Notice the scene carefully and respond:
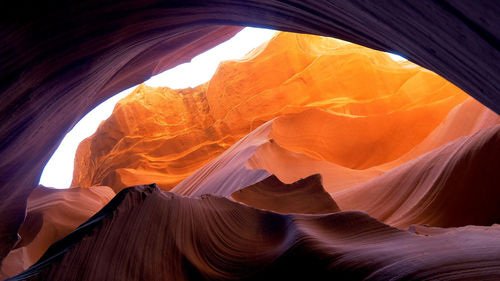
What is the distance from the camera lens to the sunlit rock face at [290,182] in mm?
1843

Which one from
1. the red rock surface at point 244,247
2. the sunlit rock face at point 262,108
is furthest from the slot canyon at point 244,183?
the sunlit rock face at point 262,108

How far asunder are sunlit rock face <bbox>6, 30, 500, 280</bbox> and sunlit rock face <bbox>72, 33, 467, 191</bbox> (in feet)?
0.14

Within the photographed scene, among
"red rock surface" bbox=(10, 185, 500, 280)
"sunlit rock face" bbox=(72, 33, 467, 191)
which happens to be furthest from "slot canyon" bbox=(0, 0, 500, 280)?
"sunlit rock face" bbox=(72, 33, 467, 191)

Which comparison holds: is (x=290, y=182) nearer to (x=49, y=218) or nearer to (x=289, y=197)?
(x=289, y=197)

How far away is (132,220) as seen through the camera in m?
2.14

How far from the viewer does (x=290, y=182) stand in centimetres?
629

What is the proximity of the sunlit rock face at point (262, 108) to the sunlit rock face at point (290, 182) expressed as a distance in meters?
0.04

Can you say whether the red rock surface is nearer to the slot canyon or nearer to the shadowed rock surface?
the slot canyon

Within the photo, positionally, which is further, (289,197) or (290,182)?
(290,182)

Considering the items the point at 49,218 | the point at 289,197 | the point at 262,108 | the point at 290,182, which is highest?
the point at 262,108

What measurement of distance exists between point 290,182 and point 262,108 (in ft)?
14.7

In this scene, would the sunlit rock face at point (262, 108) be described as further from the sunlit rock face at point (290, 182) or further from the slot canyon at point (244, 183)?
the slot canyon at point (244, 183)

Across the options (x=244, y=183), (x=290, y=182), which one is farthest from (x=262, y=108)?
(x=244, y=183)

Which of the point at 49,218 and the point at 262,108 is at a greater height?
the point at 262,108
